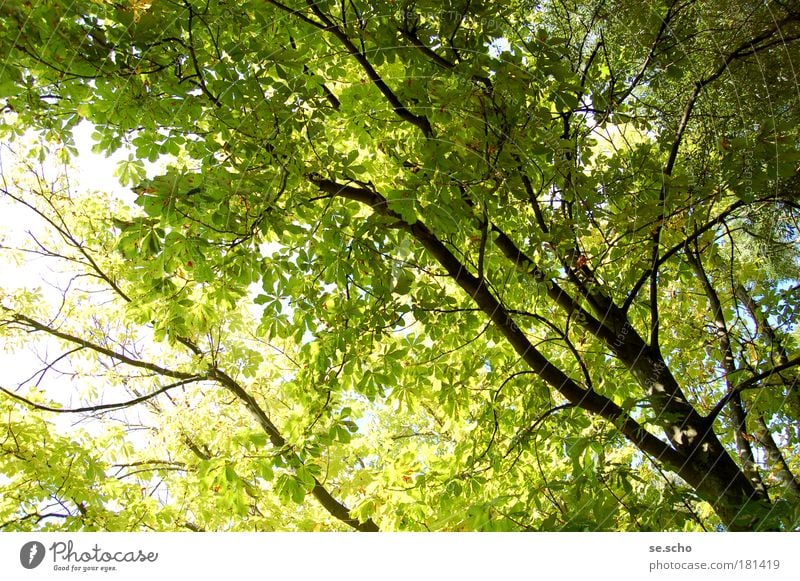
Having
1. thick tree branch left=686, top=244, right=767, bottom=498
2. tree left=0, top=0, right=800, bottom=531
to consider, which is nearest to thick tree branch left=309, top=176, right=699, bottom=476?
tree left=0, top=0, right=800, bottom=531

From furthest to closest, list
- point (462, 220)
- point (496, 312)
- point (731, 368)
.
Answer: point (731, 368) < point (496, 312) < point (462, 220)

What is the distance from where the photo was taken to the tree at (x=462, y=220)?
242 centimetres

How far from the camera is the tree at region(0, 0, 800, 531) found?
95.3 inches

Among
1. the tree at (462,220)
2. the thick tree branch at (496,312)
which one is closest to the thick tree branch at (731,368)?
the tree at (462,220)

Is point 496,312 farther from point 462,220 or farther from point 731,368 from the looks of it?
point 731,368

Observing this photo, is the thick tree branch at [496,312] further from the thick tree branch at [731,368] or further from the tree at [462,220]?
the thick tree branch at [731,368]

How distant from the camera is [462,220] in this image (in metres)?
2.88

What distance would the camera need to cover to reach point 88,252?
205 inches

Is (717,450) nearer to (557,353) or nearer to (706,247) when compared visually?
(706,247)

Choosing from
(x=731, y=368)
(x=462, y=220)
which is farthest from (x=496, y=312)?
(x=731, y=368)
